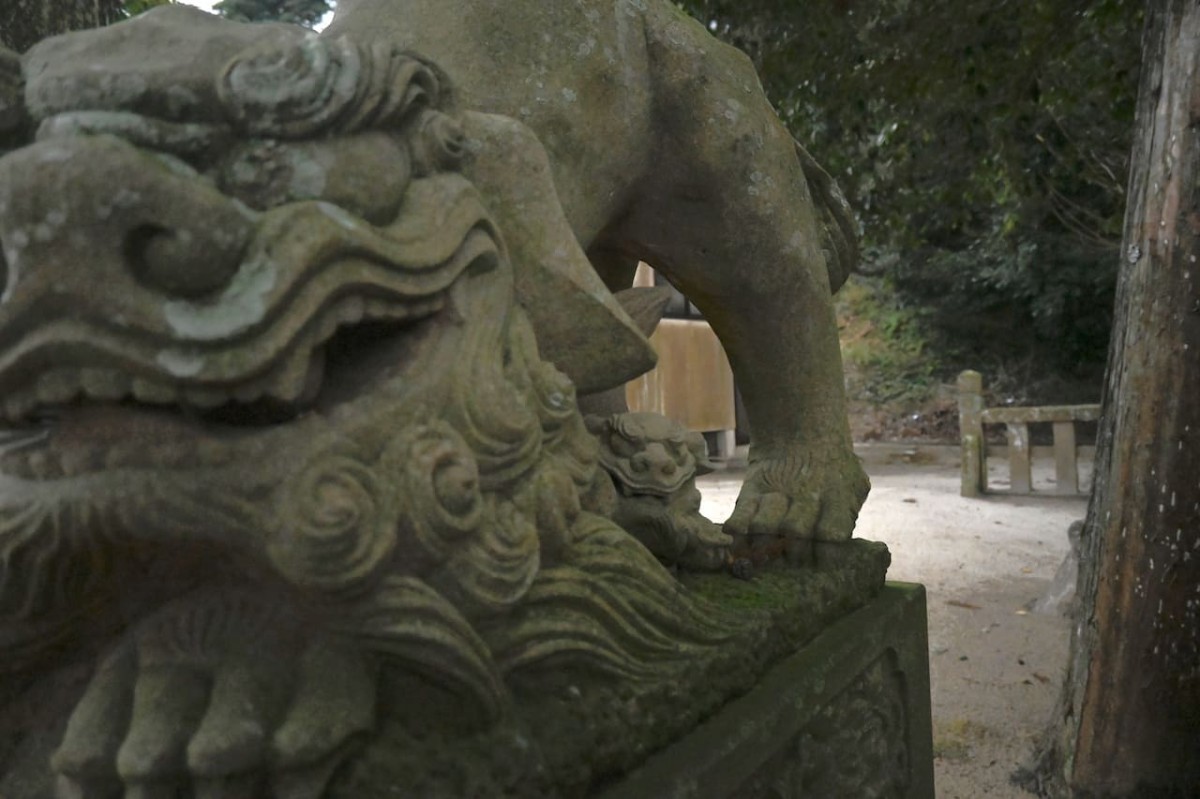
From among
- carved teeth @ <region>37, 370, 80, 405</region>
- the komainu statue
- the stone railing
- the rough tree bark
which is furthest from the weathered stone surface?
the stone railing

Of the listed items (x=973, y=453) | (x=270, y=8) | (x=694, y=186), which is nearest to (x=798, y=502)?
(x=694, y=186)

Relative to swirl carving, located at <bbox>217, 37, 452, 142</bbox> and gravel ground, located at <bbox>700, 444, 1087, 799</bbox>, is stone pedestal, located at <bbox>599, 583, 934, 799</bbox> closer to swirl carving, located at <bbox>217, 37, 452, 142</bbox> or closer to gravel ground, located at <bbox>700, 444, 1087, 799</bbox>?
swirl carving, located at <bbox>217, 37, 452, 142</bbox>

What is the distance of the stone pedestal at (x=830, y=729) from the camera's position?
34.2 inches

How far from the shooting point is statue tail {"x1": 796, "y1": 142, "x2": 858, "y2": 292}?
1.56m

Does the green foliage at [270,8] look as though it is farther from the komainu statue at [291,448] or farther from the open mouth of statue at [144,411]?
the open mouth of statue at [144,411]

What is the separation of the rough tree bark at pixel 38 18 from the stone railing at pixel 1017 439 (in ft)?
18.0

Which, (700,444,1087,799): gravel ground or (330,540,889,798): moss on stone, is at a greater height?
(330,540,889,798): moss on stone

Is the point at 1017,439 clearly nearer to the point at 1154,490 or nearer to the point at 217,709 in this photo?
the point at 1154,490

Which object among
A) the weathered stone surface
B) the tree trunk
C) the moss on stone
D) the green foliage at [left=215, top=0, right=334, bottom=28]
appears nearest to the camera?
the moss on stone

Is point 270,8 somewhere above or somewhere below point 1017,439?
above

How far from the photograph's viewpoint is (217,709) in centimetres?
62

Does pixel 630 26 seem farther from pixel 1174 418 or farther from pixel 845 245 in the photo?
pixel 1174 418

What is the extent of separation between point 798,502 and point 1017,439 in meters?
5.08

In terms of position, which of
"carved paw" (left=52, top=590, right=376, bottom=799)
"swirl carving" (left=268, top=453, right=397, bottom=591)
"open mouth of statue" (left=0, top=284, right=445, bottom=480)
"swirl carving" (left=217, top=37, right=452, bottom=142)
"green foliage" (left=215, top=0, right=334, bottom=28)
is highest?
"green foliage" (left=215, top=0, right=334, bottom=28)
